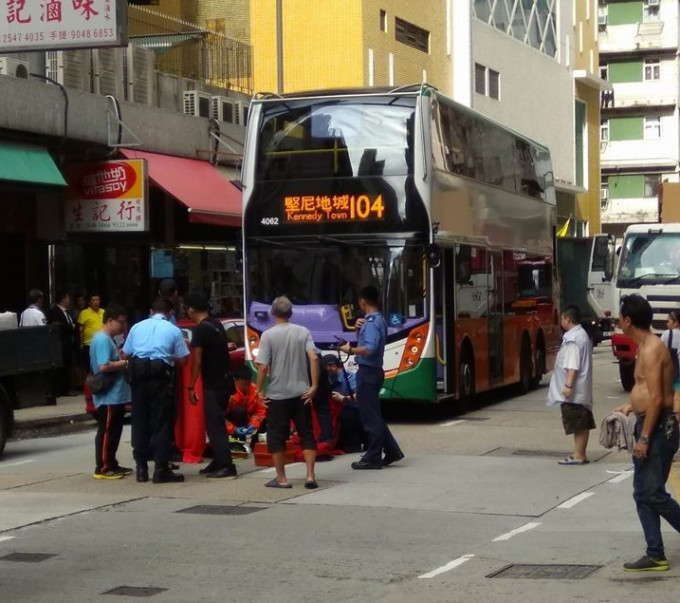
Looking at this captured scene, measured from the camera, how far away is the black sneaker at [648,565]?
891 centimetres

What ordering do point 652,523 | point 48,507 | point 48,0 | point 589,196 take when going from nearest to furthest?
point 652,523 < point 48,507 < point 48,0 < point 589,196

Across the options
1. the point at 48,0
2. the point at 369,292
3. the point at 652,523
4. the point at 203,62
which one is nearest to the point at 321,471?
the point at 369,292

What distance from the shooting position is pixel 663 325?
24.2 metres

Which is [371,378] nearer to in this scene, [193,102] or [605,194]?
[193,102]

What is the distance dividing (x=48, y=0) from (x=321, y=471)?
7.30 m

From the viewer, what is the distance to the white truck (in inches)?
959

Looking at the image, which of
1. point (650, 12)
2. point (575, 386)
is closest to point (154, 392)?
point (575, 386)

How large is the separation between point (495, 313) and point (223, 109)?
1036 centimetres

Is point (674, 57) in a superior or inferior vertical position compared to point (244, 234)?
superior

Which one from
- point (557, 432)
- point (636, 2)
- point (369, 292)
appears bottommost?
point (557, 432)

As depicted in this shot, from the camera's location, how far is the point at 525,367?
25266 millimetres

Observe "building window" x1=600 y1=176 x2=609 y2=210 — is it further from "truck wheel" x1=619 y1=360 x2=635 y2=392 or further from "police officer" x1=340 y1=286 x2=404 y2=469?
"police officer" x1=340 y1=286 x2=404 y2=469

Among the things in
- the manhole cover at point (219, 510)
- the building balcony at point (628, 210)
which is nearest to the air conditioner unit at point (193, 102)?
the manhole cover at point (219, 510)

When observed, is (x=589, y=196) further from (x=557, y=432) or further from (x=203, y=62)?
(x=557, y=432)
